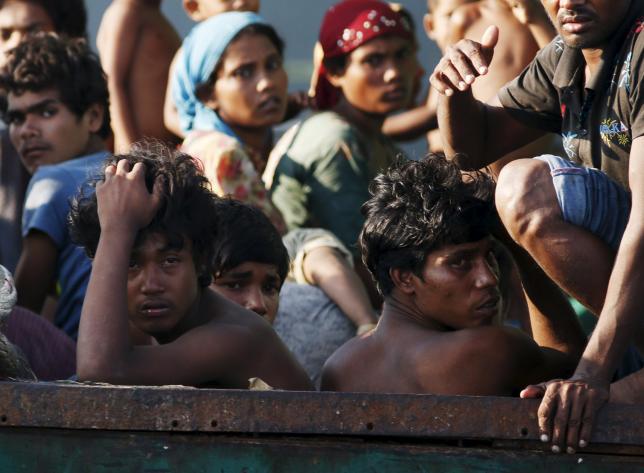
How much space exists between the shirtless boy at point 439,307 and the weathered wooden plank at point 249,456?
2.08ft

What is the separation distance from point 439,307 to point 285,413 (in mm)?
837

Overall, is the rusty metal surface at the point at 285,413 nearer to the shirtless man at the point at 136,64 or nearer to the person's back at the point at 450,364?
the person's back at the point at 450,364

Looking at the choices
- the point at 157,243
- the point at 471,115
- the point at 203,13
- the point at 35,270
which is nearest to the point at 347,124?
the point at 203,13

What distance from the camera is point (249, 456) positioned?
101 inches

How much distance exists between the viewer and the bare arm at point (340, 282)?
Result: 4620mm

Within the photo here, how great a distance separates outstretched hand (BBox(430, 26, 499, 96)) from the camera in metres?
3.19

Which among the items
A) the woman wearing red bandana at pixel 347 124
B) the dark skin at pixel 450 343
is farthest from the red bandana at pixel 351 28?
the dark skin at pixel 450 343

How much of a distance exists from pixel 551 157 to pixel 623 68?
9.8 inches

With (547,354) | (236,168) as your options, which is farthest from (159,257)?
(236,168)

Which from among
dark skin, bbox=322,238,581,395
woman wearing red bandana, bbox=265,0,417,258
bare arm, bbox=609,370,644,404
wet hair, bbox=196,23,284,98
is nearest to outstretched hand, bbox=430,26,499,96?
dark skin, bbox=322,238,581,395

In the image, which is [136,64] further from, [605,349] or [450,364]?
[605,349]

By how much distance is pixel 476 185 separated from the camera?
3.35 m

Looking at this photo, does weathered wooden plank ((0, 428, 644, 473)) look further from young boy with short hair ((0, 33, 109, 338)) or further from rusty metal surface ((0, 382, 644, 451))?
young boy with short hair ((0, 33, 109, 338))

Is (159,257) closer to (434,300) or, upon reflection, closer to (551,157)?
(434,300)
